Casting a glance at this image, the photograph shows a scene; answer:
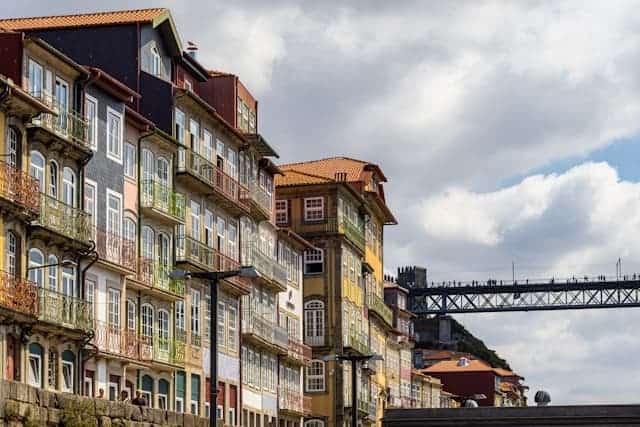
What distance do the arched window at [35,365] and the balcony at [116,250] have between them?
19.9ft

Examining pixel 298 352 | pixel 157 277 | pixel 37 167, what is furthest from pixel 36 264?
pixel 298 352

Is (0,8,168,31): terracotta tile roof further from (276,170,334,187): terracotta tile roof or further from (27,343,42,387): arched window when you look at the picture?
(276,170,334,187): terracotta tile roof

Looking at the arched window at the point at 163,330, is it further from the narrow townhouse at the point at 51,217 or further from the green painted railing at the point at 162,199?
the narrow townhouse at the point at 51,217

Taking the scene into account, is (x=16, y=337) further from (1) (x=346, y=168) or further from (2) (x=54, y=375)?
(1) (x=346, y=168)

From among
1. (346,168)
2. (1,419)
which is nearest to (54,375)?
(1,419)

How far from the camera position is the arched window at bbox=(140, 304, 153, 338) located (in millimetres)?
67562

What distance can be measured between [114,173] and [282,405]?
30875 millimetres

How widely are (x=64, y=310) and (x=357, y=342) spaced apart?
53005 millimetres

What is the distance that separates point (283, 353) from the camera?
90.6m

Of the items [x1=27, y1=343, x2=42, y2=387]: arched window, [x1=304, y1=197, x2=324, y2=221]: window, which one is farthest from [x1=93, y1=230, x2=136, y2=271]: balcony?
[x1=304, y1=197, x2=324, y2=221]: window

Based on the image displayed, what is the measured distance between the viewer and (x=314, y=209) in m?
106

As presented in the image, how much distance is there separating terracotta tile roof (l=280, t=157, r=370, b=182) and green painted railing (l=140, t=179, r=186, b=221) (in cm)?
3759

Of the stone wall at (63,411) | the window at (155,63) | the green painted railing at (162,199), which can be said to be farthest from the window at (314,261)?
the stone wall at (63,411)

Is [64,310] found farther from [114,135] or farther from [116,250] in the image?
[114,135]
